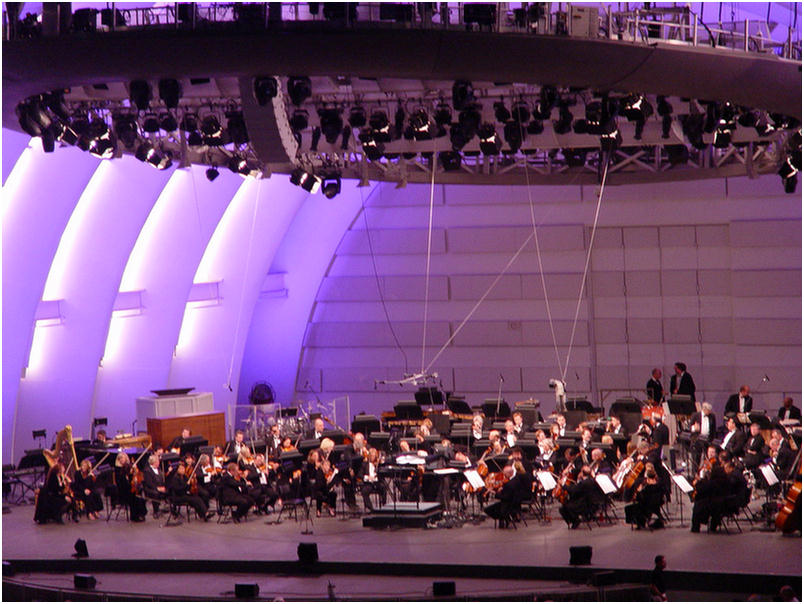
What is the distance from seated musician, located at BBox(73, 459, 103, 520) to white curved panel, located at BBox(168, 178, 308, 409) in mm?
8061

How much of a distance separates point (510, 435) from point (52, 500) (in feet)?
24.7

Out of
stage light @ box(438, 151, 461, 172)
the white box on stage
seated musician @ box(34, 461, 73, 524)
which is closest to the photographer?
seated musician @ box(34, 461, 73, 524)

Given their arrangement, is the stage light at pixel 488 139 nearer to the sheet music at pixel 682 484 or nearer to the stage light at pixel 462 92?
the stage light at pixel 462 92

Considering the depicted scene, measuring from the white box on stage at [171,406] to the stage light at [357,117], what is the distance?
7.72 meters

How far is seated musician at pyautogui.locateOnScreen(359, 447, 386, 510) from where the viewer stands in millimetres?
16967

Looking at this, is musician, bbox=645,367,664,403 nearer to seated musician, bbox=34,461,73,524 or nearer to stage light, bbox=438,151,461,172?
stage light, bbox=438,151,461,172

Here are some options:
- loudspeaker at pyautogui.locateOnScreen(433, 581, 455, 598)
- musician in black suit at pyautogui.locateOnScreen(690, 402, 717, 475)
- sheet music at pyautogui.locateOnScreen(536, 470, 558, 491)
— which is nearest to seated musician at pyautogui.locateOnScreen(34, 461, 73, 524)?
sheet music at pyautogui.locateOnScreen(536, 470, 558, 491)

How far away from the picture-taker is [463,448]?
19141 mm

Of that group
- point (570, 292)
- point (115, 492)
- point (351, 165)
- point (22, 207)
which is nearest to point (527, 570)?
point (115, 492)

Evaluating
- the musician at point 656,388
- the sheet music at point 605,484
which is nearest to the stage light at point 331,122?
the sheet music at point 605,484

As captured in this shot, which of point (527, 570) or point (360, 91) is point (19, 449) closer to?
point (360, 91)

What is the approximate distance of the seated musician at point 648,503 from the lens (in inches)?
604

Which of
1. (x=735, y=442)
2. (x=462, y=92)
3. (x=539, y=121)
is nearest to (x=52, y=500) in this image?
(x=462, y=92)

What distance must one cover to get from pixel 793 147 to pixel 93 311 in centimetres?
1368
